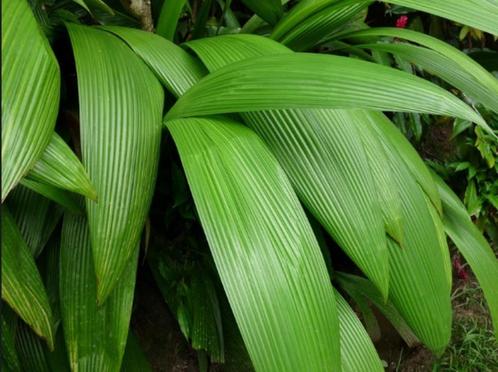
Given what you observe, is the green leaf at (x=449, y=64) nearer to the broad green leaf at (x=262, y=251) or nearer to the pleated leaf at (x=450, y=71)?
the pleated leaf at (x=450, y=71)

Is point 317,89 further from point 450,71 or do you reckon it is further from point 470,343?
point 470,343

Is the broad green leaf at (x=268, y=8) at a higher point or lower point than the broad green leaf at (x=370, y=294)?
higher

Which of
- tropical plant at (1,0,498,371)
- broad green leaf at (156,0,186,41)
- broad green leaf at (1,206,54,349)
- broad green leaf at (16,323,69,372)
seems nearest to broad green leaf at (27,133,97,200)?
tropical plant at (1,0,498,371)

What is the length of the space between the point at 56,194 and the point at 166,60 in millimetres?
323

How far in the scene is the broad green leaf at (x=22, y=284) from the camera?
708 mm

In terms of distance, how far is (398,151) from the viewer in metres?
1.13

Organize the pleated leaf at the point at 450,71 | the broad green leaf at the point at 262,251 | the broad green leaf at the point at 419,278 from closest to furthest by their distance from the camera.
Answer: the broad green leaf at the point at 262,251 < the broad green leaf at the point at 419,278 < the pleated leaf at the point at 450,71

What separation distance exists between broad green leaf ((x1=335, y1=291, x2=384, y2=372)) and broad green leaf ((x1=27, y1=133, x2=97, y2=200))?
1.90 ft

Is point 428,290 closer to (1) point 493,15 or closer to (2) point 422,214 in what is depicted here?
(2) point 422,214

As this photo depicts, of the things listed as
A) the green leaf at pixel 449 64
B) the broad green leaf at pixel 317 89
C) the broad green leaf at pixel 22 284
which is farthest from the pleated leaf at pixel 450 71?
the broad green leaf at pixel 22 284

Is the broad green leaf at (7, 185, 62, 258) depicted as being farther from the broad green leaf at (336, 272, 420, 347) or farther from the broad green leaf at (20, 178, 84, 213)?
the broad green leaf at (336, 272, 420, 347)

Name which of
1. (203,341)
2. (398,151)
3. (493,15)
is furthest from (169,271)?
(493,15)

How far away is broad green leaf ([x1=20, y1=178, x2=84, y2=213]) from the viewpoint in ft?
2.68

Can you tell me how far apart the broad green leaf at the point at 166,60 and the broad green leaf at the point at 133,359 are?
489 millimetres
